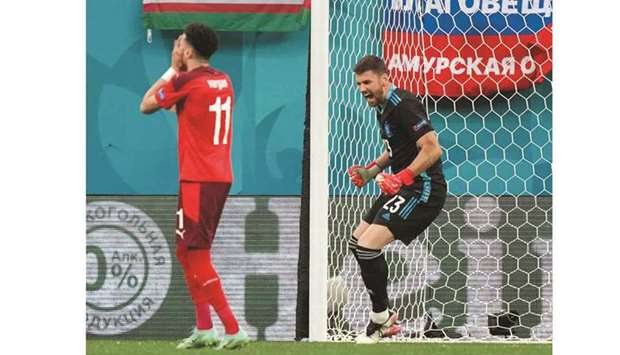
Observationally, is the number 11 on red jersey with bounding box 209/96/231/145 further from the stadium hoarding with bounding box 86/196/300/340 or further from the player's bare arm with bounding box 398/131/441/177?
the stadium hoarding with bounding box 86/196/300/340

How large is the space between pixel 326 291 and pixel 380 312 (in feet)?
1.16

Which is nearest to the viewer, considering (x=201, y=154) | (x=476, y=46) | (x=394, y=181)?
(x=201, y=154)

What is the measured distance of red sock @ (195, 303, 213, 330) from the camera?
19.0 feet

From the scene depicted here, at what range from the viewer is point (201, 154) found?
5.68 meters

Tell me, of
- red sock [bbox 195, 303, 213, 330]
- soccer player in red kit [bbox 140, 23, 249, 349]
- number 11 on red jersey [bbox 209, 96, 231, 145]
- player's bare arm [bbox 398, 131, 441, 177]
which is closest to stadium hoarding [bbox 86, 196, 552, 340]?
player's bare arm [bbox 398, 131, 441, 177]

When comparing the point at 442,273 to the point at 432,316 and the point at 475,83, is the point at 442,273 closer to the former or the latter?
the point at 432,316

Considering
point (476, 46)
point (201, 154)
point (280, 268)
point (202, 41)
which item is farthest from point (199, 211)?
point (476, 46)

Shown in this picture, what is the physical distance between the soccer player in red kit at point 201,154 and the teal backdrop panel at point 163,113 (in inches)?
63.4

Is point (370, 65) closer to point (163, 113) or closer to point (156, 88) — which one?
point (156, 88)

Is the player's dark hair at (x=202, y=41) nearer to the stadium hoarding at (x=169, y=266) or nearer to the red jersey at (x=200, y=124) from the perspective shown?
the red jersey at (x=200, y=124)

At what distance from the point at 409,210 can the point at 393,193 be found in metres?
0.17

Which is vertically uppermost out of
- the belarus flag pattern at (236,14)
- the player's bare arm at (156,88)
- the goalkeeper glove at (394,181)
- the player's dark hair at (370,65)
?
the belarus flag pattern at (236,14)

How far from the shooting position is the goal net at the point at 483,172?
23.8ft

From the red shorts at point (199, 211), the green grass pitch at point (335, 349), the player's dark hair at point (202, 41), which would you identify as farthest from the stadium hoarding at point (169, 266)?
the player's dark hair at point (202, 41)
